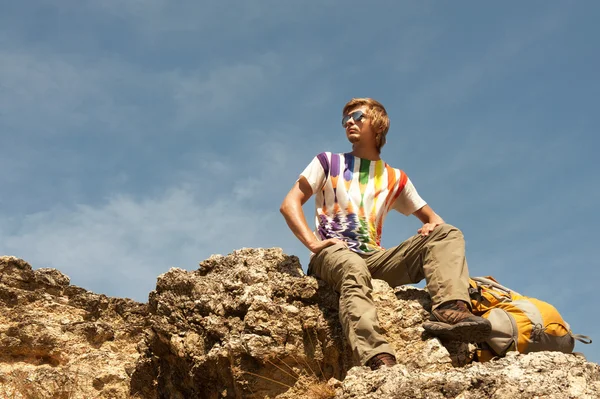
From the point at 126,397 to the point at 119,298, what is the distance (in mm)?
1589

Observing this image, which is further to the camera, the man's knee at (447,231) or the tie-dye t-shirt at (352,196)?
the tie-dye t-shirt at (352,196)

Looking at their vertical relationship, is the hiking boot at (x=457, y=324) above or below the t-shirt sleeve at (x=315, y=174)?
below

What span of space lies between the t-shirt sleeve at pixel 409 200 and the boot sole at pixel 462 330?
1852 millimetres

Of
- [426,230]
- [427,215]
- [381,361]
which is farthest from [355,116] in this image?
[381,361]

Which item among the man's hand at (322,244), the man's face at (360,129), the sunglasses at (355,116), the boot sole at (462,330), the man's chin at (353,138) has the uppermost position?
the sunglasses at (355,116)

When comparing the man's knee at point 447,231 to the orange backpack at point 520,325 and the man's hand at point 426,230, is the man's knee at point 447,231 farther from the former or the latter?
the orange backpack at point 520,325

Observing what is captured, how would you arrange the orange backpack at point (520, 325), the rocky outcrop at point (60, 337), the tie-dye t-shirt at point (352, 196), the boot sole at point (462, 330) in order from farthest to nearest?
the rocky outcrop at point (60, 337), the tie-dye t-shirt at point (352, 196), the orange backpack at point (520, 325), the boot sole at point (462, 330)

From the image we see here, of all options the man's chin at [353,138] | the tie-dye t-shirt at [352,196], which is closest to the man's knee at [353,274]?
the tie-dye t-shirt at [352,196]

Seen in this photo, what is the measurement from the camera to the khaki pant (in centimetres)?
534

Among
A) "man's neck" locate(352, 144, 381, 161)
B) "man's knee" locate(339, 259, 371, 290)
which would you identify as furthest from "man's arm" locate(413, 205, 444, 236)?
"man's knee" locate(339, 259, 371, 290)

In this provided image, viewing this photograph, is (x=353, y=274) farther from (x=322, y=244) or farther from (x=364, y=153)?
(x=364, y=153)

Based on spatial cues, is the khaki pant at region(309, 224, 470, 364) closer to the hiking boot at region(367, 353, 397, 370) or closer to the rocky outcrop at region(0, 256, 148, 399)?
the hiking boot at region(367, 353, 397, 370)

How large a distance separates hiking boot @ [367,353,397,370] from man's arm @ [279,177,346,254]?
4.41 ft

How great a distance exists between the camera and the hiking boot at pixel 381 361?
5.09 metres
